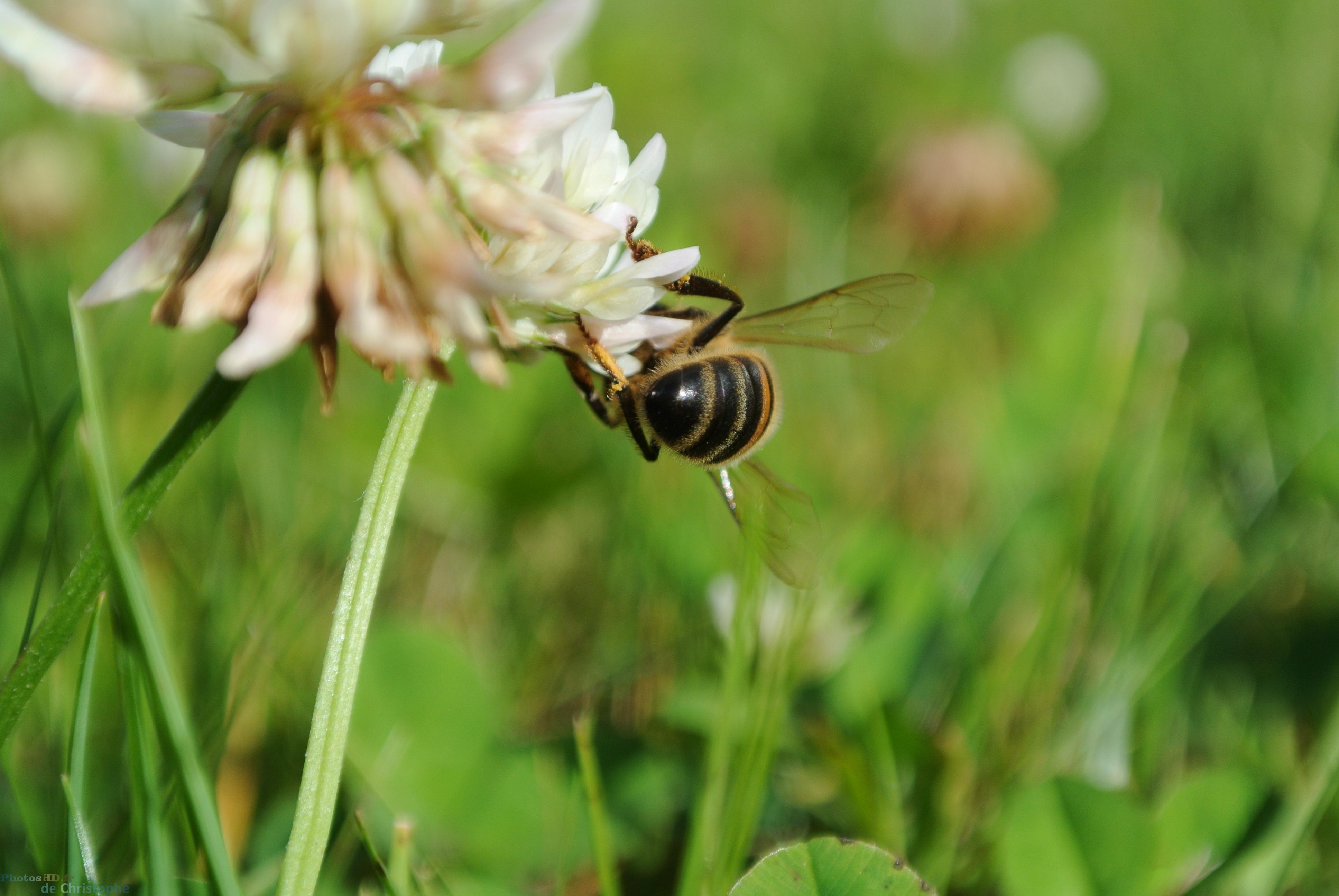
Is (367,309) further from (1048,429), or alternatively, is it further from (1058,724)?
(1048,429)

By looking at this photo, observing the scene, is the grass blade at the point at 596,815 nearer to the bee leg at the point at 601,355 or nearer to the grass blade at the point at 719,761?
the grass blade at the point at 719,761

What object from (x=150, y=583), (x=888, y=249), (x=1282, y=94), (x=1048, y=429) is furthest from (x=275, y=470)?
(x=1282, y=94)

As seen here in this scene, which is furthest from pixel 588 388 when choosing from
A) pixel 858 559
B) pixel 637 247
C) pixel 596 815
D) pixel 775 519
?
pixel 858 559

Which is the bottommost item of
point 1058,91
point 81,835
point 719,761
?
point 1058,91

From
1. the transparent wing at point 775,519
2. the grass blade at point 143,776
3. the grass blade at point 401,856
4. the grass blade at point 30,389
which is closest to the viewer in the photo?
the grass blade at point 143,776

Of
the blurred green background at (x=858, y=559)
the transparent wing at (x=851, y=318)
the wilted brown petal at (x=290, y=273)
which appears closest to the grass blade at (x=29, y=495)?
the blurred green background at (x=858, y=559)

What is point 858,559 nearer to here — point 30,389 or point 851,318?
point 851,318
